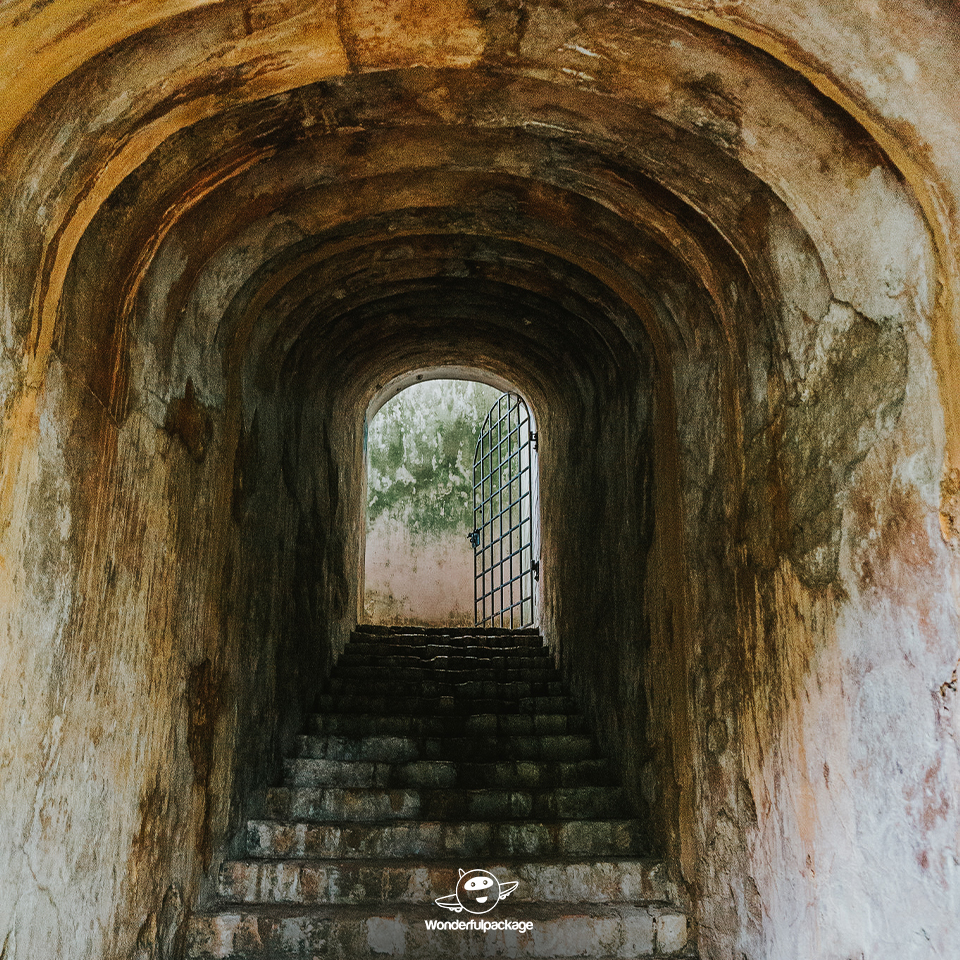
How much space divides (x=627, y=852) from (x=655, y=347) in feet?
7.26

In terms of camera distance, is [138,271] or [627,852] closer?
[138,271]

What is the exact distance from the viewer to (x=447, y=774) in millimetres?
4215

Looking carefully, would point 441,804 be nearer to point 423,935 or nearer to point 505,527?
point 423,935

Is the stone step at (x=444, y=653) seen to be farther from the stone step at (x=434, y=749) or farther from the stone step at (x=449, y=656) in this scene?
the stone step at (x=434, y=749)

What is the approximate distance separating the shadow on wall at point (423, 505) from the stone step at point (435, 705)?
18.3ft

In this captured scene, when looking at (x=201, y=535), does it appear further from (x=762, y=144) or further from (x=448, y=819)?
(x=762, y=144)

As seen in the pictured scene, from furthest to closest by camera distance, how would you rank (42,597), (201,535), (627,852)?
1. (627,852)
2. (201,535)
3. (42,597)

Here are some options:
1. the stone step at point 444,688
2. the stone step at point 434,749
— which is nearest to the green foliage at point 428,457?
the stone step at point 444,688

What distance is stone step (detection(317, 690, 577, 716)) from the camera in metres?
5.00

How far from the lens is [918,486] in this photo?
1929 millimetres

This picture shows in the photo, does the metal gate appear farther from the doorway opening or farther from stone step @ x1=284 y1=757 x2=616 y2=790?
stone step @ x1=284 y1=757 x2=616 y2=790

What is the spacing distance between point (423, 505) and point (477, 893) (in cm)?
821

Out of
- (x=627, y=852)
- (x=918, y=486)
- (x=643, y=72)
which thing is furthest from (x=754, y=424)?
(x=627, y=852)

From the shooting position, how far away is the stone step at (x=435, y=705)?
16.4 feet
